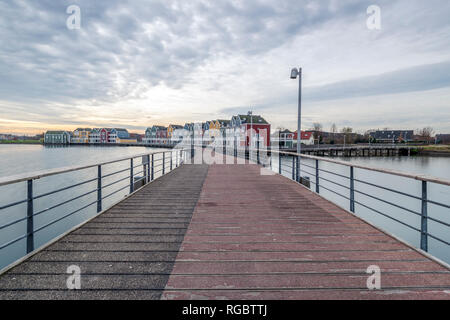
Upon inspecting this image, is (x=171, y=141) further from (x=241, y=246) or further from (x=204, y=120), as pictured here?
(x=241, y=246)

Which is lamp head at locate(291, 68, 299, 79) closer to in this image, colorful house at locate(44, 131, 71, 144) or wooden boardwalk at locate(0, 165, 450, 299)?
Answer: wooden boardwalk at locate(0, 165, 450, 299)

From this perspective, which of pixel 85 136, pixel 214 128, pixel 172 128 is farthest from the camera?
pixel 85 136

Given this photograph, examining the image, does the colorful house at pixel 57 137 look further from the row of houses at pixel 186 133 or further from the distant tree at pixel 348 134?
the distant tree at pixel 348 134

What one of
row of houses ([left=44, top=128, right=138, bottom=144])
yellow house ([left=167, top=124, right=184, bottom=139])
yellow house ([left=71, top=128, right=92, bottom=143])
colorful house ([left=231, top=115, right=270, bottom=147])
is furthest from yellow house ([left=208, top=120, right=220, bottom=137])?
yellow house ([left=71, top=128, right=92, bottom=143])

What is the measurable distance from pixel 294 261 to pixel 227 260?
0.71 meters

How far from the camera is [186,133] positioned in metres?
78.4

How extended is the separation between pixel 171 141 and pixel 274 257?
282 feet

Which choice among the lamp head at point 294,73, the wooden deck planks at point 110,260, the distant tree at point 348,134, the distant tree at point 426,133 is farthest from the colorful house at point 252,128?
the distant tree at point 426,133

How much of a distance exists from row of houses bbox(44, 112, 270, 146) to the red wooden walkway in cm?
1265

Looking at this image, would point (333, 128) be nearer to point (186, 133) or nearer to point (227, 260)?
point (186, 133)

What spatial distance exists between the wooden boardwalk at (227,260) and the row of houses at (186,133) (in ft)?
41.7

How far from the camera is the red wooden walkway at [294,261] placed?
6.80 ft

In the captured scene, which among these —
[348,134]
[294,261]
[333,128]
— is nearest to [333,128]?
[333,128]

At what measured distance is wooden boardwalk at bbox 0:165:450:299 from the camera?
2.07 meters
